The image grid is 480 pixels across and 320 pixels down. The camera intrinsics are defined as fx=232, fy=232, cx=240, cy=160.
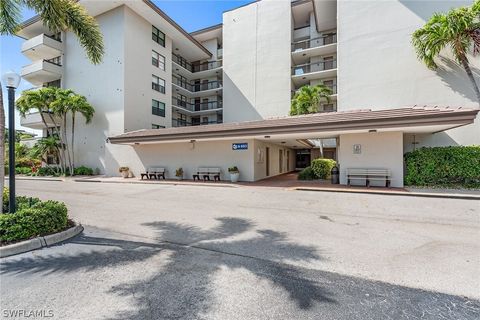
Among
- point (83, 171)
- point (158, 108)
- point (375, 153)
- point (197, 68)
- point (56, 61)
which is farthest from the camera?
point (197, 68)

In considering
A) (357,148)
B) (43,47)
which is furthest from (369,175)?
(43,47)

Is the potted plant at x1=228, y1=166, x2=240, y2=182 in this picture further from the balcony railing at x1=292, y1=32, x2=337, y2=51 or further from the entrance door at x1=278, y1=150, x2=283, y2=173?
the balcony railing at x1=292, y1=32, x2=337, y2=51

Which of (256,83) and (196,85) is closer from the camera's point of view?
(256,83)

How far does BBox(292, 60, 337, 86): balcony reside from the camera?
25.2m

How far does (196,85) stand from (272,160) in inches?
776

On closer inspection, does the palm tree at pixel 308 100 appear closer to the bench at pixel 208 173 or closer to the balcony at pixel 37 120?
the bench at pixel 208 173

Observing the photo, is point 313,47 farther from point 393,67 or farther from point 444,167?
point 444,167

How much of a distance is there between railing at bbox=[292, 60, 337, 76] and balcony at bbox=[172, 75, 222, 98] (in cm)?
1039

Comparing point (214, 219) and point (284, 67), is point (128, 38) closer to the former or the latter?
point (284, 67)

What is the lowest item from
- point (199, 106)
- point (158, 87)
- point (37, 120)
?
point (37, 120)

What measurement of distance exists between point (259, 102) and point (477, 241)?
24.6 m

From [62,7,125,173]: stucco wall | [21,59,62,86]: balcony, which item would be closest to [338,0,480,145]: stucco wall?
[62,7,125,173]: stucco wall

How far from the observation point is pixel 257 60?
1110 inches

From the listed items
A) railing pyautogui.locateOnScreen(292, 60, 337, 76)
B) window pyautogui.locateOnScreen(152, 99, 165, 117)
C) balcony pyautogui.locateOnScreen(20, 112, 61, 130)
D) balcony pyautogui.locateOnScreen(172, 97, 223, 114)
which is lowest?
balcony pyautogui.locateOnScreen(20, 112, 61, 130)
